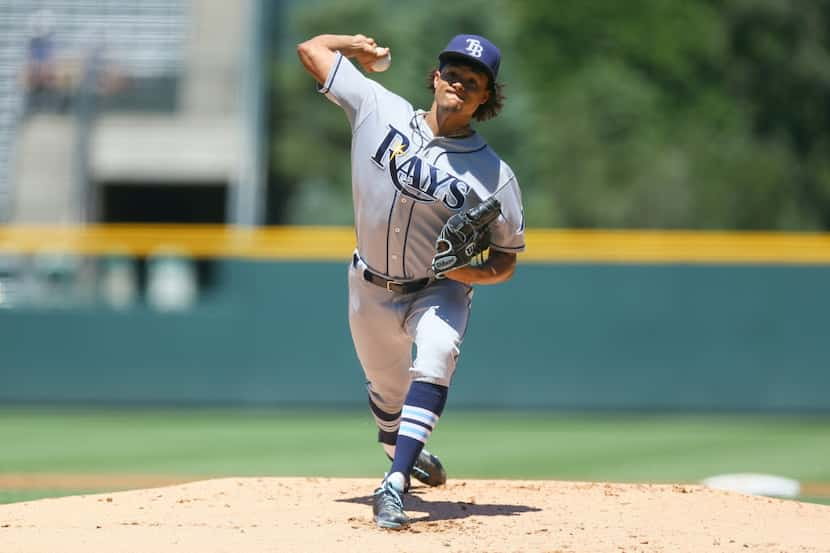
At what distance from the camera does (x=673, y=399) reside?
11312 mm

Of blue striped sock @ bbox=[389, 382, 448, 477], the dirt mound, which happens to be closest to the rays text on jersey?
blue striped sock @ bbox=[389, 382, 448, 477]

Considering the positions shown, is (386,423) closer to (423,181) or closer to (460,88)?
(423,181)

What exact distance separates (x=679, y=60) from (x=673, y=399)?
980 inches

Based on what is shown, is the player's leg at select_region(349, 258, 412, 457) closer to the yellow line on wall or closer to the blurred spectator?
the yellow line on wall

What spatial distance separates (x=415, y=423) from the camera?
4.73 m

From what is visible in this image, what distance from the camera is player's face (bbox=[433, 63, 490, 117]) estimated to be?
4832mm

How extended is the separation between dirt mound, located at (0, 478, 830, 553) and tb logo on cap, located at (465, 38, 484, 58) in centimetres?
163

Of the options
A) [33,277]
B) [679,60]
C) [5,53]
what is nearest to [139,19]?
[5,53]

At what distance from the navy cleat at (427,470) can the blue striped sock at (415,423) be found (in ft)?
2.27

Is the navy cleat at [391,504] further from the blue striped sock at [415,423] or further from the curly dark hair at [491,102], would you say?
the curly dark hair at [491,102]

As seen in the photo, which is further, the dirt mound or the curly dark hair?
the curly dark hair

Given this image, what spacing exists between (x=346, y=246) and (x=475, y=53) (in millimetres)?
6774

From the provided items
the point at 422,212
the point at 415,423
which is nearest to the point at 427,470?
the point at 415,423

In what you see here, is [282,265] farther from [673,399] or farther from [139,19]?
[139,19]
